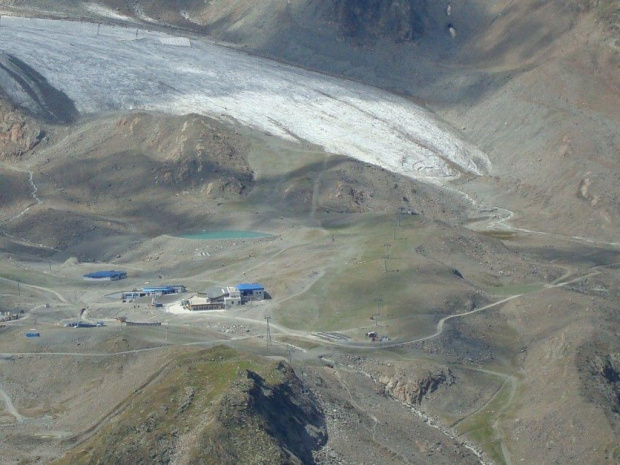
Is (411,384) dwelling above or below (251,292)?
above

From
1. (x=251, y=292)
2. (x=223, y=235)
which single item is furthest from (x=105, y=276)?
(x=223, y=235)

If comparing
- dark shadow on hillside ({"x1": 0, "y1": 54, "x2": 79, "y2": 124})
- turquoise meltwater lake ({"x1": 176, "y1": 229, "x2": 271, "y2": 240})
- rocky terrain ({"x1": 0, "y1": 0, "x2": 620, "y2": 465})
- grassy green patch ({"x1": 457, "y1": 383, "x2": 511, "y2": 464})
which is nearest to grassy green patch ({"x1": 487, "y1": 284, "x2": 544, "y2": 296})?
rocky terrain ({"x1": 0, "y1": 0, "x2": 620, "y2": 465})

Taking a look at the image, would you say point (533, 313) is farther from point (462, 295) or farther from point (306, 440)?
point (306, 440)

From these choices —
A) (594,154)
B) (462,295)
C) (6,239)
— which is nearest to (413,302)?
(462,295)

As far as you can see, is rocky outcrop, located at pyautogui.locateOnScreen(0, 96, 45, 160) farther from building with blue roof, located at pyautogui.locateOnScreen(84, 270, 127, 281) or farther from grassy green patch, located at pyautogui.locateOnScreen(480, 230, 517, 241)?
grassy green patch, located at pyautogui.locateOnScreen(480, 230, 517, 241)

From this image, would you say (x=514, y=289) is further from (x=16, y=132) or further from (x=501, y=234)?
(x=16, y=132)
